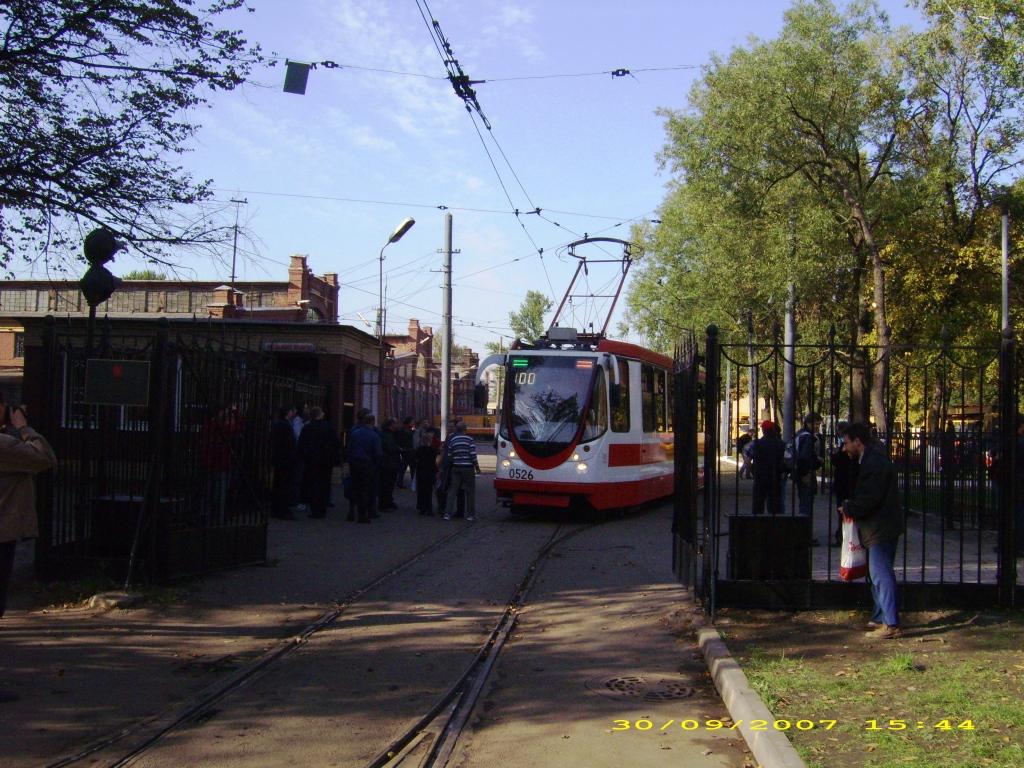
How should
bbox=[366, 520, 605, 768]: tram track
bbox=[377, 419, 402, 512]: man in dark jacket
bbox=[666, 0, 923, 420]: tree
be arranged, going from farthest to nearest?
bbox=[666, 0, 923, 420]: tree < bbox=[377, 419, 402, 512]: man in dark jacket < bbox=[366, 520, 605, 768]: tram track

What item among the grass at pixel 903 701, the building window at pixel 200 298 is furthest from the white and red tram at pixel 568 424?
the building window at pixel 200 298

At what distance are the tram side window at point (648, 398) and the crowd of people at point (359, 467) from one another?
3537 millimetres

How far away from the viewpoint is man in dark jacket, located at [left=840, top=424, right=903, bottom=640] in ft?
27.1

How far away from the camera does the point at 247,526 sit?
37.1 feet

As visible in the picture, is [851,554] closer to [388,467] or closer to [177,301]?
[388,467]

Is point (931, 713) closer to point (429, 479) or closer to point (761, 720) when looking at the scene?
point (761, 720)

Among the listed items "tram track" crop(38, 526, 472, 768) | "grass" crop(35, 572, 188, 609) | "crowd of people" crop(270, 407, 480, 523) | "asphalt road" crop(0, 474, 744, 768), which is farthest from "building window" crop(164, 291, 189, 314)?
"tram track" crop(38, 526, 472, 768)

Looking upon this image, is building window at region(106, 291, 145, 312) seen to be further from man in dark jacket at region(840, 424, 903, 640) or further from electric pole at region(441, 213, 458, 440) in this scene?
man in dark jacket at region(840, 424, 903, 640)

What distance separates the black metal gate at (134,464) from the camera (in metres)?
9.80

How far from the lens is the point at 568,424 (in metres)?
17.8

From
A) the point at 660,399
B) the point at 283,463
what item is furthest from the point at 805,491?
the point at 283,463

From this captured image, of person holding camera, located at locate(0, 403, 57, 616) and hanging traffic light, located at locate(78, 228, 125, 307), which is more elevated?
hanging traffic light, located at locate(78, 228, 125, 307)

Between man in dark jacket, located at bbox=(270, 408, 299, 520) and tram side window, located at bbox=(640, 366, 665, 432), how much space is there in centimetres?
665
